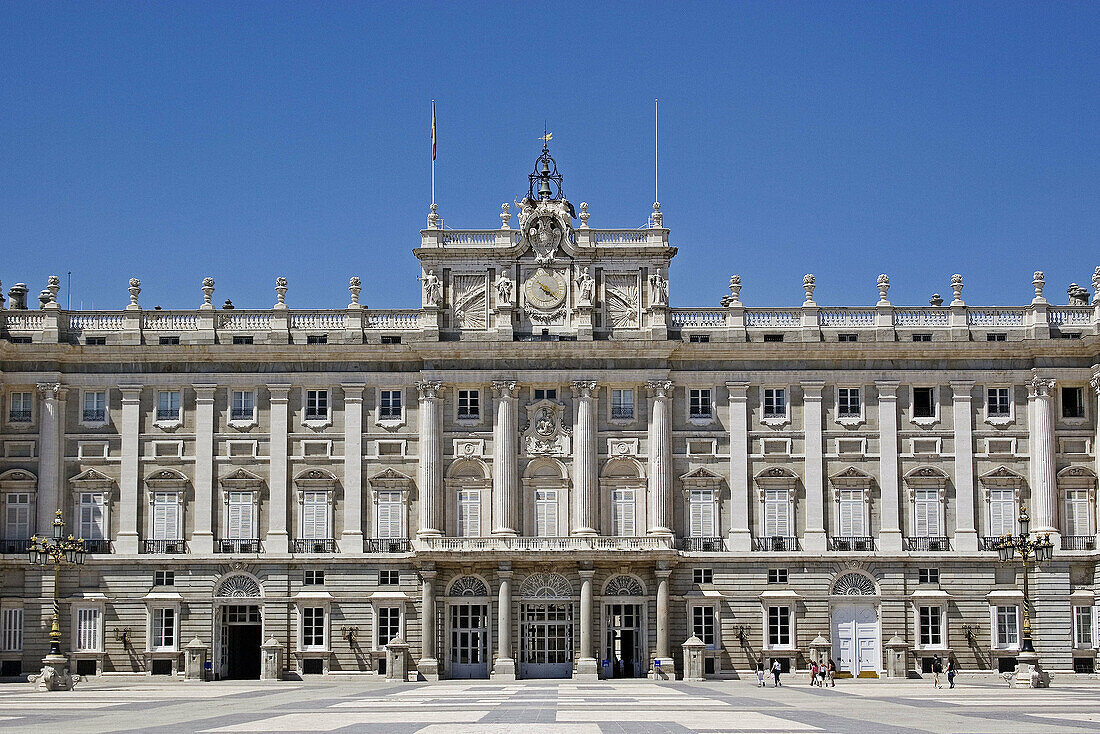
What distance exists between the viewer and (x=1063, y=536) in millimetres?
66250

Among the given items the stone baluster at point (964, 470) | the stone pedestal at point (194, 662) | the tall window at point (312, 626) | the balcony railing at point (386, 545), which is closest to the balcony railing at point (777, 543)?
the stone baluster at point (964, 470)

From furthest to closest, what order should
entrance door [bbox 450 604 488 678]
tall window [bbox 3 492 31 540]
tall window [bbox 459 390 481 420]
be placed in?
tall window [bbox 459 390 481 420] < tall window [bbox 3 492 31 540] < entrance door [bbox 450 604 488 678]

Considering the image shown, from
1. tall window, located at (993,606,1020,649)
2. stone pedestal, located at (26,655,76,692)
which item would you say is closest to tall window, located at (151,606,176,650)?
stone pedestal, located at (26,655,76,692)

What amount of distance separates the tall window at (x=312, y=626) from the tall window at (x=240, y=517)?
420 cm

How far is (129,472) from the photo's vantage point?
67.2 metres

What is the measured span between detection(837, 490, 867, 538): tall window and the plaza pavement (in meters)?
8.58

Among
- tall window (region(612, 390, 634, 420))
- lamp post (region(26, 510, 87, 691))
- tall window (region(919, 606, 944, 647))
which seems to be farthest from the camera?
tall window (region(612, 390, 634, 420))

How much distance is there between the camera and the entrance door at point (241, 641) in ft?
218

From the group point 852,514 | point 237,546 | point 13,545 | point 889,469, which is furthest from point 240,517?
point 889,469

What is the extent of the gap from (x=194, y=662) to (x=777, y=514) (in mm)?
26005

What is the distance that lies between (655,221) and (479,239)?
7.98 m

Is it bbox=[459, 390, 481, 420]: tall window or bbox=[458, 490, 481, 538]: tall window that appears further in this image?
bbox=[459, 390, 481, 420]: tall window

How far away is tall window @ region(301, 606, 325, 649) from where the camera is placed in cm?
6612

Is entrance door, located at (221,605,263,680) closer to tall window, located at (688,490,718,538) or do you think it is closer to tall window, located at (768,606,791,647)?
tall window, located at (688,490,718,538)
